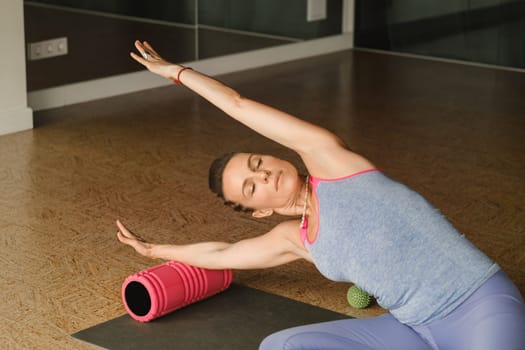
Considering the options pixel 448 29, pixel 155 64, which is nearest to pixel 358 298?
pixel 155 64

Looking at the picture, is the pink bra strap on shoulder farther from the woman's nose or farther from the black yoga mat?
the black yoga mat

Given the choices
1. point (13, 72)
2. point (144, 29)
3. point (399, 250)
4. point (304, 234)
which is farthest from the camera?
point (144, 29)

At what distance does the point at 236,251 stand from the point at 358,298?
55cm

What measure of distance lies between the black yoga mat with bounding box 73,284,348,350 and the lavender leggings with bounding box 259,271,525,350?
51cm

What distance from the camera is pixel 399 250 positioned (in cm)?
258

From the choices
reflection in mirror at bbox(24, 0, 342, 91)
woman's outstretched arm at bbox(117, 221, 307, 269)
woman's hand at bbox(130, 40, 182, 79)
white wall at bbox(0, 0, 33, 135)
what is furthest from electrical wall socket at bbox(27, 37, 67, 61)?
woman's hand at bbox(130, 40, 182, 79)

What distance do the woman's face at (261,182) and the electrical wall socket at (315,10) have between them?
540 cm

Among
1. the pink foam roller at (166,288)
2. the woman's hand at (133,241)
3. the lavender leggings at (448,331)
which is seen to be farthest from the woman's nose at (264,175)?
the pink foam roller at (166,288)

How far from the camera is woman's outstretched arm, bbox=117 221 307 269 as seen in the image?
122 inches

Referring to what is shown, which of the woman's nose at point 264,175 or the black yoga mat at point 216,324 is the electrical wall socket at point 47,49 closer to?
the black yoga mat at point 216,324

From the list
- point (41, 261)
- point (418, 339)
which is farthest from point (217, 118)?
point (418, 339)

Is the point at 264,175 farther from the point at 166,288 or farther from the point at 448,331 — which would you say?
the point at 166,288

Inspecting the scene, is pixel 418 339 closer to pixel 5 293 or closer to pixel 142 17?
pixel 5 293

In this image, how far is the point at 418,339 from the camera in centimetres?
272
